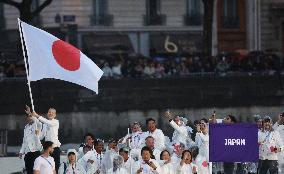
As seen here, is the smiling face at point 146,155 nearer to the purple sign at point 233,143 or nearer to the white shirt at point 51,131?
the purple sign at point 233,143

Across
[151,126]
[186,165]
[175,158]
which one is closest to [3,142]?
[151,126]

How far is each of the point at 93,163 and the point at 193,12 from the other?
36.4 meters

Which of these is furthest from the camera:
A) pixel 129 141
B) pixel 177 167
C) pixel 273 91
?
pixel 273 91

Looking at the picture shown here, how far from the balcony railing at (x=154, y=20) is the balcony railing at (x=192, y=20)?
1.22 m

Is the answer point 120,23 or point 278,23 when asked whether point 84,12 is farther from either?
point 278,23

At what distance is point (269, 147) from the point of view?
25562 millimetres

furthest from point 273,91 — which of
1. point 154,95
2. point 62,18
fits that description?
point 62,18

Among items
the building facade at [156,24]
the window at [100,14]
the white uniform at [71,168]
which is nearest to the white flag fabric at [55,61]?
the white uniform at [71,168]

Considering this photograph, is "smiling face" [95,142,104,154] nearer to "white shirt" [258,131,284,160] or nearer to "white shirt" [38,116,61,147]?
"white shirt" [38,116,61,147]

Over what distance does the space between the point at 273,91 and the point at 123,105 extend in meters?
6.00

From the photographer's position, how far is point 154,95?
4062cm

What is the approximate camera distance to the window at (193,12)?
5938 centimetres

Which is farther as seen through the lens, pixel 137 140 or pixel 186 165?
pixel 137 140

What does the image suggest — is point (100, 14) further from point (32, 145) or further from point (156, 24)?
point (32, 145)
